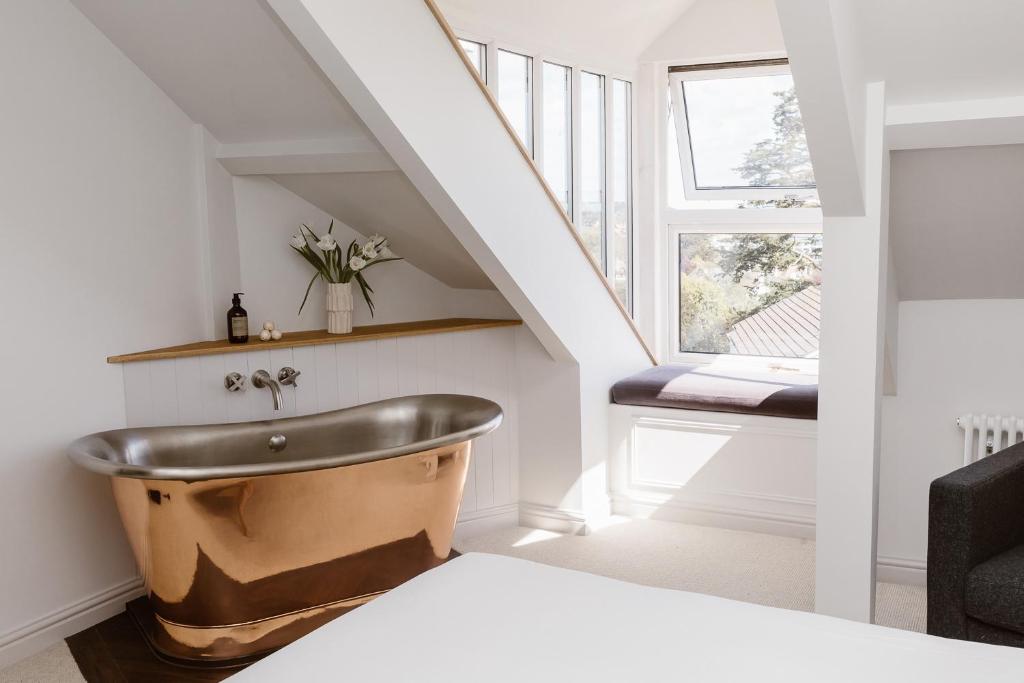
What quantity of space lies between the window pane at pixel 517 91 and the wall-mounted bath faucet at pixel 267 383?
1.62 m

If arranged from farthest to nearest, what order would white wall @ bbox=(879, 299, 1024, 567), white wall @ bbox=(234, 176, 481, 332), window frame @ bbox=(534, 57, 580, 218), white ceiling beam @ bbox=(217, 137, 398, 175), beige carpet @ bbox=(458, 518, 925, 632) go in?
window frame @ bbox=(534, 57, 580, 218), white wall @ bbox=(234, 176, 481, 332), white ceiling beam @ bbox=(217, 137, 398, 175), beige carpet @ bbox=(458, 518, 925, 632), white wall @ bbox=(879, 299, 1024, 567)

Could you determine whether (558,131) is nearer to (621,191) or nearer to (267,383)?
(621,191)

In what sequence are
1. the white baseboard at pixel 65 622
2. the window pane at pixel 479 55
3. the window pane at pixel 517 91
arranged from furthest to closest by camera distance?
the window pane at pixel 517 91
the window pane at pixel 479 55
the white baseboard at pixel 65 622

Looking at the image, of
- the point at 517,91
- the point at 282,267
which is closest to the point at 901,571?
the point at 517,91

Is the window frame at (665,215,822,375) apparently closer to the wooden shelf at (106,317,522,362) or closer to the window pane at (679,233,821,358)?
the window pane at (679,233,821,358)

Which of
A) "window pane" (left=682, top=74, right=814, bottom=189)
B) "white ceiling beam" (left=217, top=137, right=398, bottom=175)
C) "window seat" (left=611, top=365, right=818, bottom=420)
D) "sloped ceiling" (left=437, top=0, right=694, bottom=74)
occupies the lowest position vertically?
"window seat" (left=611, top=365, right=818, bottom=420)

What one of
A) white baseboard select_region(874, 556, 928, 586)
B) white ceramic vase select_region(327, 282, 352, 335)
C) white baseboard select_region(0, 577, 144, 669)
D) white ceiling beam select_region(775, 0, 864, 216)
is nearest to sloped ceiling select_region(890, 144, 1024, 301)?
white ceiling beam select_region(775, 0, 864, 216)

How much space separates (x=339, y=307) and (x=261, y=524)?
125 cm

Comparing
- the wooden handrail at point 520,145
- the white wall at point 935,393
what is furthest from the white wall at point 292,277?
the white wall at point 935,393

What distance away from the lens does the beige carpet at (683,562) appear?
298cm

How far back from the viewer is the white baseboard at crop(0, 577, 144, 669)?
9.45ft

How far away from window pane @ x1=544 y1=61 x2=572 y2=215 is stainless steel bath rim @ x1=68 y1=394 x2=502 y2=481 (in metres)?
1.39

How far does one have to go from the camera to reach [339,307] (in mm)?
3807

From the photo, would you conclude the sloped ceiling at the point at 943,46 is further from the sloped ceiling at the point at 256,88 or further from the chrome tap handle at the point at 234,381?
the chrome tap handle at the point at 234,381
